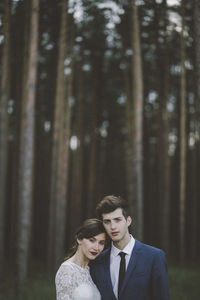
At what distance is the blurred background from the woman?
3954 mm

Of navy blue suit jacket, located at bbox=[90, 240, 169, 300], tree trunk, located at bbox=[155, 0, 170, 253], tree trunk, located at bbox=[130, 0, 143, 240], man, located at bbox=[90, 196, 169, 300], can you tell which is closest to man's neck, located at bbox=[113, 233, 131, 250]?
man, located at bbox=[90, 196, 169, 300]

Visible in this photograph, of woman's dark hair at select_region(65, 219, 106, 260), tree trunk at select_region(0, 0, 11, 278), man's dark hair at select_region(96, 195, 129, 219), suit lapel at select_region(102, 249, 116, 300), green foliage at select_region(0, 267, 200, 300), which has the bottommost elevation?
green foliage at select_region(0, 267, 200, 300)

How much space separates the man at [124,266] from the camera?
322cm

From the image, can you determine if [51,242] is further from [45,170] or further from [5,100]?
[45,170]

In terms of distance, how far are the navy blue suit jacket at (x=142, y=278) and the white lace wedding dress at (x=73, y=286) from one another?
281mm

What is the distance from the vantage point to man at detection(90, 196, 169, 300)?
10.6 feet

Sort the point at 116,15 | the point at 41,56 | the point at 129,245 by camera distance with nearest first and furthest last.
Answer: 1. the point at 129,245
2. the point at 116,15
3. the point at 41,56

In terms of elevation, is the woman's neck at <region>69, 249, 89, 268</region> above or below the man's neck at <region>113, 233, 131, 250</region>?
below

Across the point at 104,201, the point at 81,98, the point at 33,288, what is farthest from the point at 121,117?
the point at 104,201

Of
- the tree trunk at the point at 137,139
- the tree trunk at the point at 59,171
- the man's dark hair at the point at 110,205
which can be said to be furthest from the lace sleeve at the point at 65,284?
the tree trunk at the point at 59,171

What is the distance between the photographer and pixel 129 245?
3.48 m

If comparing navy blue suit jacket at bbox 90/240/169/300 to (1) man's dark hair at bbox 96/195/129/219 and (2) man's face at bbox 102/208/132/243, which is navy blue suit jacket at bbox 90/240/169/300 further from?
(1) man's dark hair at bbox 96/195/129/219

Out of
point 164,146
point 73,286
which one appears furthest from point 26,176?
point 164,146

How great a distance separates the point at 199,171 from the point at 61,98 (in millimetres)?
10211
